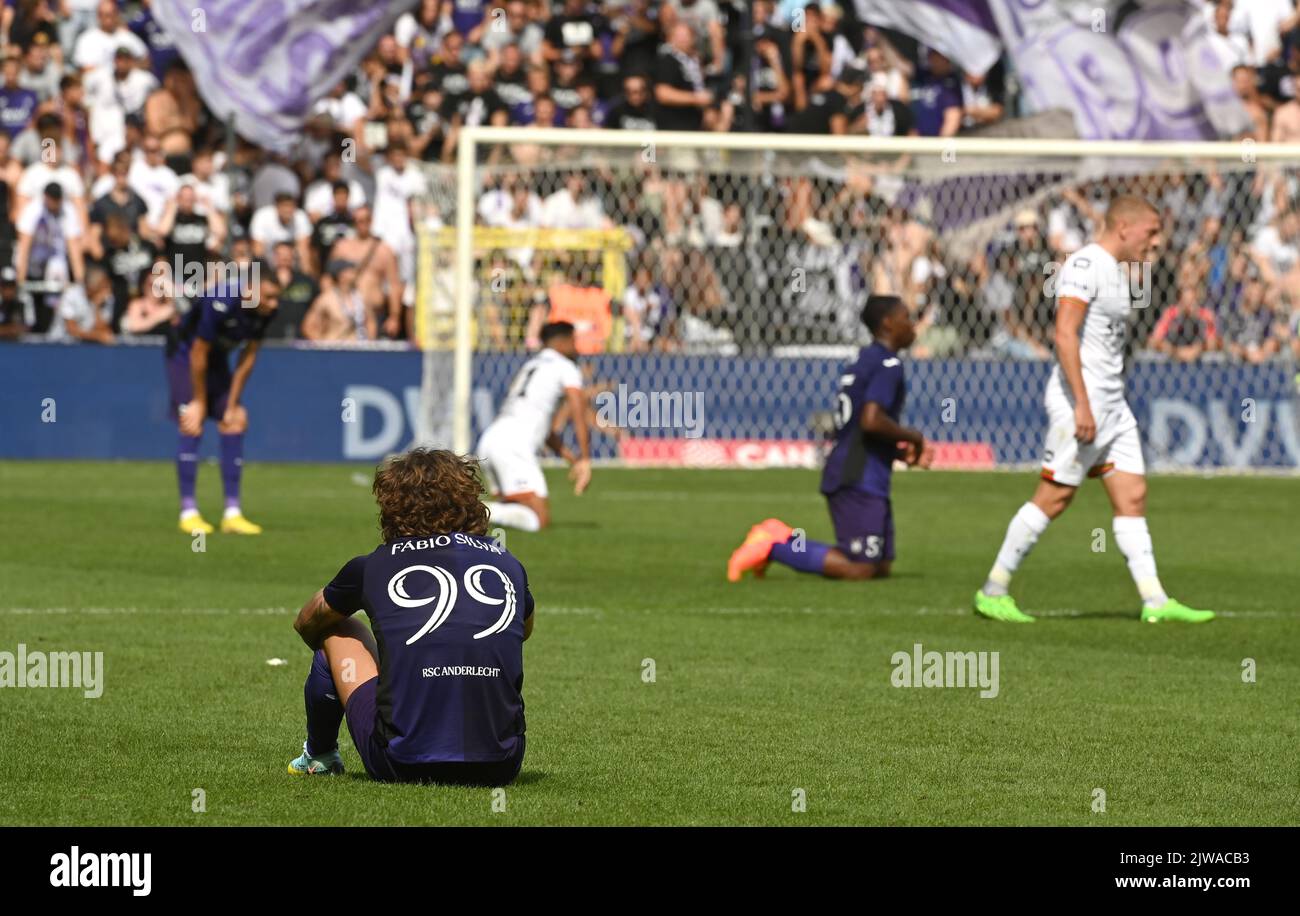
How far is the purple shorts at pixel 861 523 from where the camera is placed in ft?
42.9

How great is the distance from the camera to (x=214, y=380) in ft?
51.9

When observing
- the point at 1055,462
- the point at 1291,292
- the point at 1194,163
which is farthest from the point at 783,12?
the point at 1055,462

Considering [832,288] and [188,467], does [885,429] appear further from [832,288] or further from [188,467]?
[832,288]

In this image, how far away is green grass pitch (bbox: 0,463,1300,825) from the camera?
254 inches

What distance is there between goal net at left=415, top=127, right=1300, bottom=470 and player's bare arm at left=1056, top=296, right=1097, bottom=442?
11.3 metres

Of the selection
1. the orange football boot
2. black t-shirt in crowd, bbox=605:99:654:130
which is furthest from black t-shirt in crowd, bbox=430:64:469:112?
the orange football boot

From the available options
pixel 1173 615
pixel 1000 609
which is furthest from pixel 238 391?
pixel 1173 615

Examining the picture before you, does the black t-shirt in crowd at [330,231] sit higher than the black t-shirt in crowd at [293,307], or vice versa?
the black t-shirt in crowd at [330,231]

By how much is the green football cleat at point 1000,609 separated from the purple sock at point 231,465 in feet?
20.7

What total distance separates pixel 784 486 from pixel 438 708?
48.7ft

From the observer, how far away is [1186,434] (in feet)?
75.0

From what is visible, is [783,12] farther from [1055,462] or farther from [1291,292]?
[1055,462]

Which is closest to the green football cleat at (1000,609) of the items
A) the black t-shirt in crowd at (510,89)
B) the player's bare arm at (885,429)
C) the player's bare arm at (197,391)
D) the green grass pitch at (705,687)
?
the green grass pitch at (705,687)

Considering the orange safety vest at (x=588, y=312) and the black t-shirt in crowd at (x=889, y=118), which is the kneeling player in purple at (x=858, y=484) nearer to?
the orange safety vest at (x=588, y=312)
